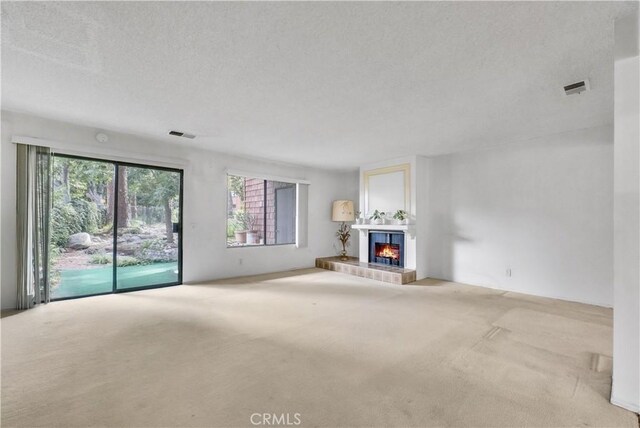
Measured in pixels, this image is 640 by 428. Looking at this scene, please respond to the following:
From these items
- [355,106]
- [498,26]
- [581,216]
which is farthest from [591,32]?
[581,216]

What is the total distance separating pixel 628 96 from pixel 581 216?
9.87 feet

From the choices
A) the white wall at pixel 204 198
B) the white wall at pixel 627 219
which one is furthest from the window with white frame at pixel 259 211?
the white wall at pixel 627 219

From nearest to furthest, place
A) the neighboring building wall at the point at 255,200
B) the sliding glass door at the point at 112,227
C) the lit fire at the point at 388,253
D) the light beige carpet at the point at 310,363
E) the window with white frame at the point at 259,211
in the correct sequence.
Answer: the light beige carpet at the point at 310,363
the sliding glass door at the point at 112,227
the window with white frame at the point at 259,211
the lit fire at the point at 388,253
the neighboring building wall at the point at 255,200

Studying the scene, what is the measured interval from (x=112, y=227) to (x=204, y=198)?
147 cm

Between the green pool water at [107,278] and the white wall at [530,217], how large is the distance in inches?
194

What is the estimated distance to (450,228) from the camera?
18.4 ft

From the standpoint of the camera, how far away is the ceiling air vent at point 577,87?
2.69 metres

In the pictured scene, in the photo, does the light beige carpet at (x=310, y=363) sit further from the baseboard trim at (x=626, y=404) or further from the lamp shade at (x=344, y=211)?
the lamp shade at (x=344, y=211)

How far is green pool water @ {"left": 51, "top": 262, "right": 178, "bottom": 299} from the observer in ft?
13.8

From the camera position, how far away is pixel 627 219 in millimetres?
1801

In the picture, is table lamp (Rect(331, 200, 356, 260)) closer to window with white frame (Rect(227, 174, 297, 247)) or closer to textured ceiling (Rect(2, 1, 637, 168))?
window with white frame (Rect(227, 174, 297, 247))

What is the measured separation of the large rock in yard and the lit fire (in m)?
5.16

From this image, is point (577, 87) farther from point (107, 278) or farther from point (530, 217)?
point (107, 278)

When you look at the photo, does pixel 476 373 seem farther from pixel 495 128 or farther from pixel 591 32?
pixel 495 128
